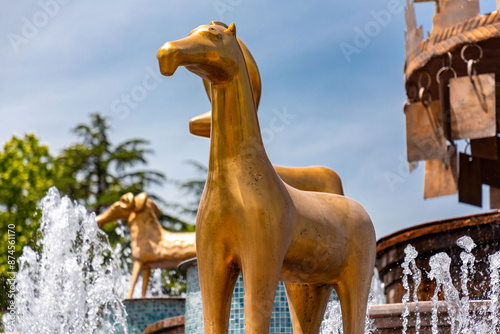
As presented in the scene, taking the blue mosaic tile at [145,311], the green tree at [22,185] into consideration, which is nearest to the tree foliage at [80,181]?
the green tree at [22,185]

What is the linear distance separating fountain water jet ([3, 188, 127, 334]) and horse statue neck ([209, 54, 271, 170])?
4841 mm

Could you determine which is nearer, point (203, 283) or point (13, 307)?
point (203, 283)

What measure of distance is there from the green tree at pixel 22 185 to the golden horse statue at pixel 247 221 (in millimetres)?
13548

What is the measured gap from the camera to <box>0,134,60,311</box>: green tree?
57.4ft

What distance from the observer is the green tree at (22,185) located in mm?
17505

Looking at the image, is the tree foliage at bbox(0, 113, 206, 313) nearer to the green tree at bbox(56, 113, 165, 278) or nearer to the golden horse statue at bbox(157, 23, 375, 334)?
the green tree at bbox(56, 113, 165, 278)

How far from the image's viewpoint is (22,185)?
19375 millimetres

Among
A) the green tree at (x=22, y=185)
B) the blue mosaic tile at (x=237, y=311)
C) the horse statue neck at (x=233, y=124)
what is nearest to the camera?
the horse statue neck at (x=233, y=124)

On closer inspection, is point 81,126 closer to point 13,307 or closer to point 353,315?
point 13,307

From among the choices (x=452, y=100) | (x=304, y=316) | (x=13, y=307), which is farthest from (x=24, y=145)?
(x=304, y=316)

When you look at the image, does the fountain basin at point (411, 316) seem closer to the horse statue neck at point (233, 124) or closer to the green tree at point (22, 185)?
the horse statue neck at point (233, 124)

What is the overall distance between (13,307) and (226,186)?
6225 mm

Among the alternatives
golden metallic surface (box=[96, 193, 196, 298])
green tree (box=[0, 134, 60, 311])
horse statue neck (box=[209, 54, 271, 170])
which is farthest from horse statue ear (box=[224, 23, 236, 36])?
green tree (box=[0, 134, 60, 311])

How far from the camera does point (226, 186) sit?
3365 mm
